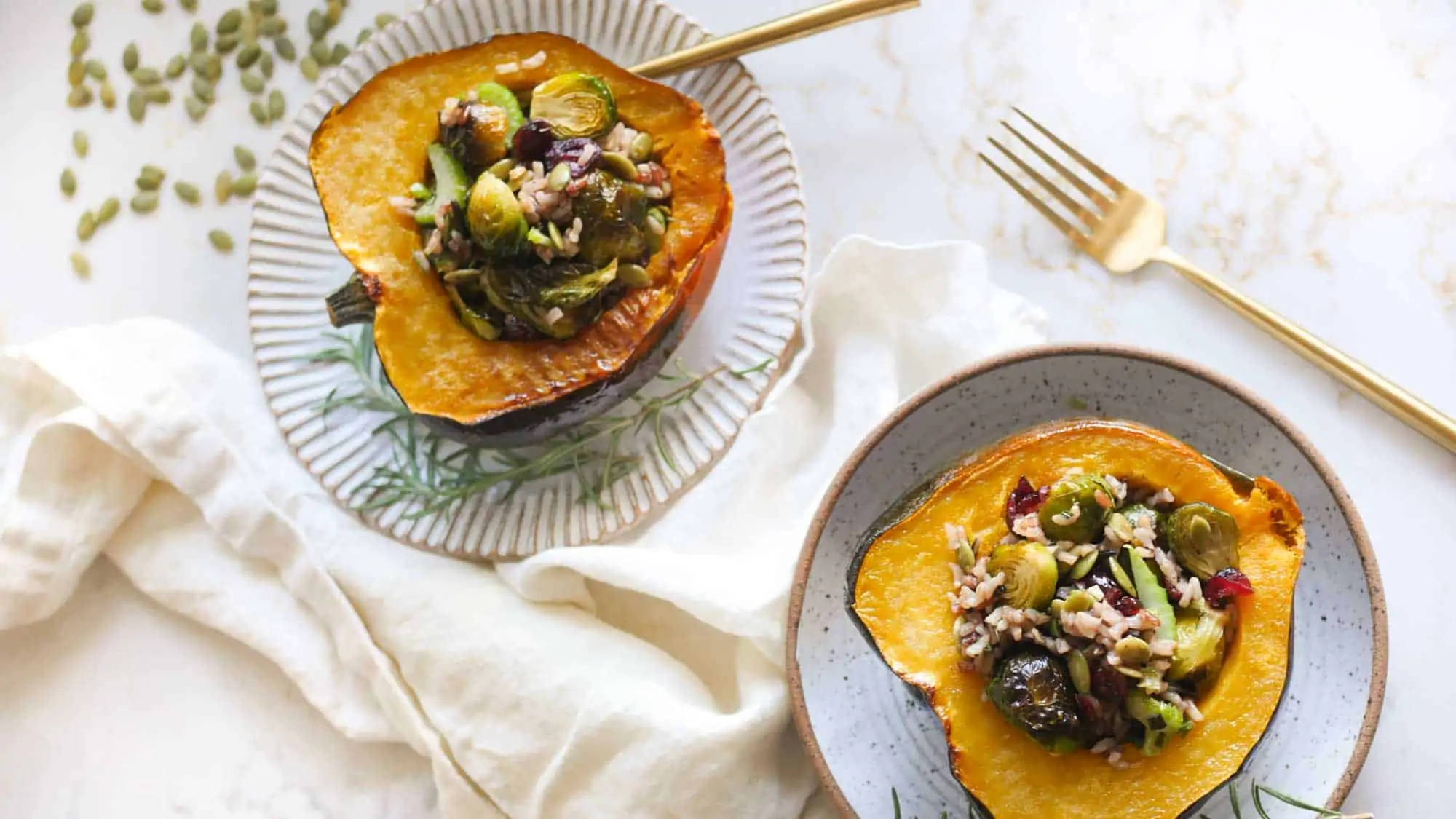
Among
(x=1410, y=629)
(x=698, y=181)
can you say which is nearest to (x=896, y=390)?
(x=698, y=181)

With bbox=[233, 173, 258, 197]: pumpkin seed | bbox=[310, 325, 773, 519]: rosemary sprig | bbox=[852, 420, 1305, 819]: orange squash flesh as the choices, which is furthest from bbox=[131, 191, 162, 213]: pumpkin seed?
bbox=[852, 420, 1305, 819]: orange squash flesh

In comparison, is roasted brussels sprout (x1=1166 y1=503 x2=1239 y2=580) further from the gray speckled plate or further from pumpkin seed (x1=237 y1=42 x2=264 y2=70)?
pumpkin seed (x1=237 y1=42 x2=264 y2=70)

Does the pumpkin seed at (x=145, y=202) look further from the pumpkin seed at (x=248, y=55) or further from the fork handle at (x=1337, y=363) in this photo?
the fork handle at (x=1337, y=363)

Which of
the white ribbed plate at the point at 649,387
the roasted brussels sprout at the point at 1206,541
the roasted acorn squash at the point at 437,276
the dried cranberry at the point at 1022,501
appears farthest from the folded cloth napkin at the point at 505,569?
the roasted brussels sprout at the point at 1206,541

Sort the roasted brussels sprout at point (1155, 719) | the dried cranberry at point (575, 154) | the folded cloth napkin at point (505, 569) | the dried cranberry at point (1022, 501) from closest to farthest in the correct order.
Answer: the roasted brussels sprout at point (1155, 719) → the dried cranberry at point (1022, 501) → the dried cranberry at point (575, 154) → the folded cloth napkin at point (505, 569)

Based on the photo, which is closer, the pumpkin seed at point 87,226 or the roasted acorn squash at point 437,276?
the roasted acorn squash at point 437,276
